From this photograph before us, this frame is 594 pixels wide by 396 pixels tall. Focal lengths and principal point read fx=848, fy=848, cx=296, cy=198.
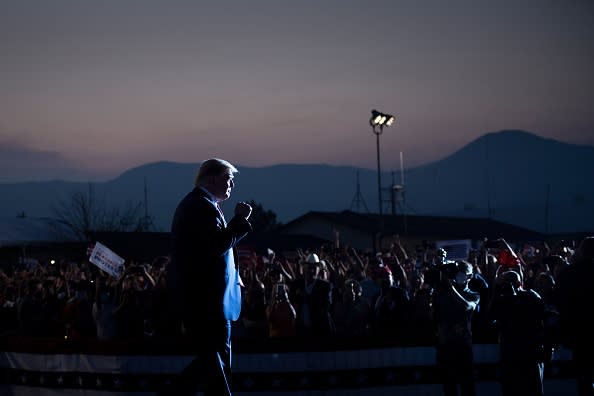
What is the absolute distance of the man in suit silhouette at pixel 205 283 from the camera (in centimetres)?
686

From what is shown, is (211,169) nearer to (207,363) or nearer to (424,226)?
(207,363)

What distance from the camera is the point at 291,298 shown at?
14.5 meters

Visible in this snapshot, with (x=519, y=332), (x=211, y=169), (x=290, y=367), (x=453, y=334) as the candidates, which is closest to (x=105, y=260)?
(x=290, y=367)

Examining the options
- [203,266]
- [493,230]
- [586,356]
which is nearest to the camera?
[203,266]

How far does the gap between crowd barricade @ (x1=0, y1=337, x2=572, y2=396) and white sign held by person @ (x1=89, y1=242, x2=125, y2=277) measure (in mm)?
4310

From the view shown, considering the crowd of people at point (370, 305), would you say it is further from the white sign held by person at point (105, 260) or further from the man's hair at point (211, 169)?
the man's hair at point (211, 169)

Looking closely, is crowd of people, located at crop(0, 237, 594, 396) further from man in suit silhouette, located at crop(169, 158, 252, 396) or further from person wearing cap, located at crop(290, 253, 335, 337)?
man in suit silhouette, located at crop(169, 158, 252, 396)

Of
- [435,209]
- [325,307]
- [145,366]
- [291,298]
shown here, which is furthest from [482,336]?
[435,209]

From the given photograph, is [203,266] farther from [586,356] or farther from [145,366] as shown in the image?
[145,366]

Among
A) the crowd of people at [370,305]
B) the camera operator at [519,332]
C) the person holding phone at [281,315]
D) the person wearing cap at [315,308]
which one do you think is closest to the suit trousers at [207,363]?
the crowd of people at [370,305]

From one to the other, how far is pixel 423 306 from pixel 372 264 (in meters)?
2.09

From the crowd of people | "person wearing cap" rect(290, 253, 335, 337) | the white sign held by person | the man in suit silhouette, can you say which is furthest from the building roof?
the man in suit silhouette

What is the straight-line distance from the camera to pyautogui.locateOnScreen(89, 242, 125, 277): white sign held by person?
55.2ft

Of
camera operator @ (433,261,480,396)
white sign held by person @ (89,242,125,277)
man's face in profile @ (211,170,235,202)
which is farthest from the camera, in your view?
white sign held by person @ (89,242,125,277)
